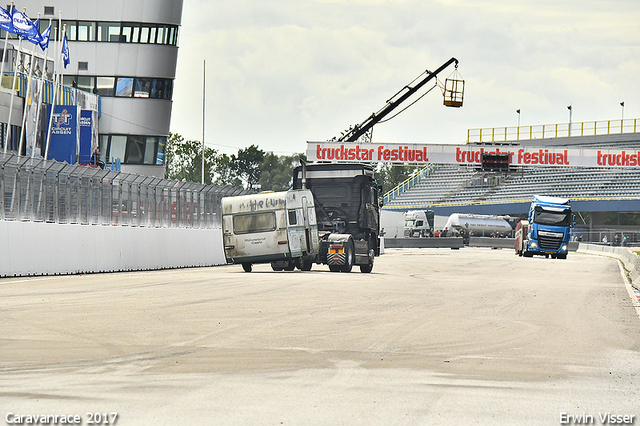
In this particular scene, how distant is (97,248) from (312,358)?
18720 mm

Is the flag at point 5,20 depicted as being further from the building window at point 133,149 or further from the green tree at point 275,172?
the green tree at point 275,172

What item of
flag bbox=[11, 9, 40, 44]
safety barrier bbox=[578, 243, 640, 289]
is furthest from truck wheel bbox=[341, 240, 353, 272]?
flag bbox=[11, 9, 40, 44]

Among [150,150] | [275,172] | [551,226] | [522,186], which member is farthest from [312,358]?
[275,172]

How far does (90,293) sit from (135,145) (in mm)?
42577

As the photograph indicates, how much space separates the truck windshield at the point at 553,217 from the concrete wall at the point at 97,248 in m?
24.5

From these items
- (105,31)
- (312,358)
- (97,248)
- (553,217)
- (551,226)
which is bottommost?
(312,358)

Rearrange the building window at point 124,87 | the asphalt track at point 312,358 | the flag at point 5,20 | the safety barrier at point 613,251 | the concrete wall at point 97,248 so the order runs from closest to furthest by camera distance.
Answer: the asphalt track at point 312,358, the concrete wall at point 97,248, the flag at point 5,20, the safety barrier at point 613,251, the building window at point 124,87

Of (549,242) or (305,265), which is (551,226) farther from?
(305,265)

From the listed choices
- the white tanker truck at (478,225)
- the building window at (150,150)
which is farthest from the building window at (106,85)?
the white tanker truck at (478,225)

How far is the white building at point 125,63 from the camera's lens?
2258 inches

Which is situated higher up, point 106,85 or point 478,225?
point 106,85

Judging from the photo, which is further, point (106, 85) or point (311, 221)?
point (106, 85)

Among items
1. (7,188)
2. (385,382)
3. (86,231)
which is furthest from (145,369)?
(86,231)

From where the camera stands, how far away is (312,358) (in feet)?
31.4
